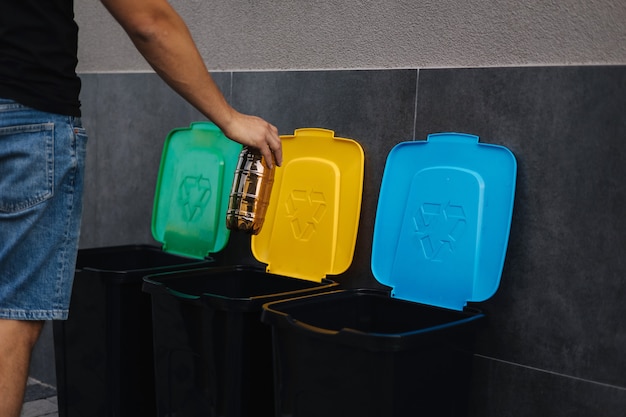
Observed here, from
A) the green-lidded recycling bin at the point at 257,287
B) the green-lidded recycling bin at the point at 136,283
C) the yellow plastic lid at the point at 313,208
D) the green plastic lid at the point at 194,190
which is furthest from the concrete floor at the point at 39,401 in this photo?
the yellow plastic lid at the point at 313,208

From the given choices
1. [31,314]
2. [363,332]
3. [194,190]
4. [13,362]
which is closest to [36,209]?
[31,314]

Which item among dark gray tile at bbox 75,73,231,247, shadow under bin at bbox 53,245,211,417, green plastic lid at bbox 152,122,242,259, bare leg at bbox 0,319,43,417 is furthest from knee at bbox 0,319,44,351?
dark gray tile at bbox 75,73,231,247

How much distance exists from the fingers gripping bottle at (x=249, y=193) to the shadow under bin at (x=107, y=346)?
22.2 inches

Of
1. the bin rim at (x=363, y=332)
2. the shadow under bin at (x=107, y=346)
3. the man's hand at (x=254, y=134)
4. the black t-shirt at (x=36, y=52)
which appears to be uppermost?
the black t-shirt at (x=36, y=52)

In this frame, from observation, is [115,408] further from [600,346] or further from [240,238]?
[600,346]

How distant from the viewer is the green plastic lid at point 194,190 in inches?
109

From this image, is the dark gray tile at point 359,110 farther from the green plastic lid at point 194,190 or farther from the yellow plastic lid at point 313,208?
the green plastic lid at point 194,190

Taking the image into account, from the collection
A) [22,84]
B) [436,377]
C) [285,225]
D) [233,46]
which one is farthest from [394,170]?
[22,84]

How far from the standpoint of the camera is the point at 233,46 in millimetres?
2824

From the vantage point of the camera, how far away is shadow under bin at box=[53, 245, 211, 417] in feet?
8.11

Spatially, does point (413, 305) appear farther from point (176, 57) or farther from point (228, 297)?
point (176, 57)

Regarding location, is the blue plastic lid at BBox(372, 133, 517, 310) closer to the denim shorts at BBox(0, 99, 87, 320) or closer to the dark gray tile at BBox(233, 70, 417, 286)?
the dark gray tile at BBox(233, 70, 417, 286)

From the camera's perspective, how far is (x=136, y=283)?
2.48 m

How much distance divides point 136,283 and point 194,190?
492mm
